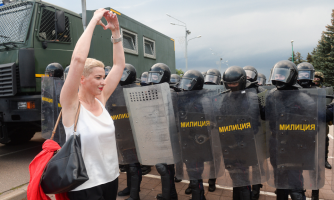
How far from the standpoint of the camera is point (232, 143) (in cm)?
260

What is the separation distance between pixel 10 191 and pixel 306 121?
14.0ft

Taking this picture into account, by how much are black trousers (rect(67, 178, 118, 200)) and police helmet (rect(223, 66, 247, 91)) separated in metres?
1.70

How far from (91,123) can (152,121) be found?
1499 millimetres

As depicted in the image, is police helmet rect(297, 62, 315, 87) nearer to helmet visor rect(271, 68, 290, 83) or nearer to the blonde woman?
helmet visor rect(271, 68, 290, 83)

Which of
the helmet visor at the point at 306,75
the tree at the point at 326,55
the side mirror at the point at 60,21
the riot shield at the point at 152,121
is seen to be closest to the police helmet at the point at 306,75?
the helmet visor at the point at 306,75

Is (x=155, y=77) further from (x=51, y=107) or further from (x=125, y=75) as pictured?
(x=51, y=107)

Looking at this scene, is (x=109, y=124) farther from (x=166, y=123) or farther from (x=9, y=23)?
(x=9, y=23)

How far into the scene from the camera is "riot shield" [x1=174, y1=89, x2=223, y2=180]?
2883 mm

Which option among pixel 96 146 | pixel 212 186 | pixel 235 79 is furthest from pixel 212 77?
pixel 96 146

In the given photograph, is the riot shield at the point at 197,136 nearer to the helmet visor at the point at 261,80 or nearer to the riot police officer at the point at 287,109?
the riot police officer at the point at 287,109

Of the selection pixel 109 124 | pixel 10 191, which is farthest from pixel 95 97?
pixel 10 191

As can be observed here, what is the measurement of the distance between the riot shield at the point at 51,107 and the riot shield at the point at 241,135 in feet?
9.10

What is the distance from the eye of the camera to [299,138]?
8.11 feet

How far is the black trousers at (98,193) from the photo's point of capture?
153 cm
